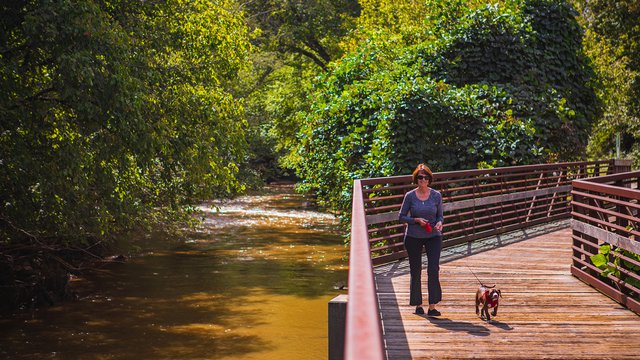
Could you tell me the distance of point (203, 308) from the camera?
21375 millimetres

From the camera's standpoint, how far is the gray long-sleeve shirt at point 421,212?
9.41m

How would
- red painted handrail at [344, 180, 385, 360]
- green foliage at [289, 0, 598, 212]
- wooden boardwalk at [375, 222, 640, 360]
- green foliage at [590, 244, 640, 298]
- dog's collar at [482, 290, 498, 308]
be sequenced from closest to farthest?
red painted handrail at [344, 180, 385, 360] → wooden boardwalk at [375, 222, 640, 360] → dog's collar at [482, 290, 498, 308] → green foliage at [590, 244, 640, 298] → green foliage at [289, 0, 598, 212]

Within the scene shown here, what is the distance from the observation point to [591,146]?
62812 mm

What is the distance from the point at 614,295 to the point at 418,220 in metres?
3.33

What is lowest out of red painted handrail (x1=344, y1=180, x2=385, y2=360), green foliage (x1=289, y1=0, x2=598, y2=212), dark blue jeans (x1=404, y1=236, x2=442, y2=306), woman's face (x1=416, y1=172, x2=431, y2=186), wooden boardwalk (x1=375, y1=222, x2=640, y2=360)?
wooden boardwalk (x1=375, y1=222, x2=640, y2=360)

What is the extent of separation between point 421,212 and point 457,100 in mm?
11649

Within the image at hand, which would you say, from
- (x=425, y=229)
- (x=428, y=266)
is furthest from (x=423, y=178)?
(x=428, y=266)

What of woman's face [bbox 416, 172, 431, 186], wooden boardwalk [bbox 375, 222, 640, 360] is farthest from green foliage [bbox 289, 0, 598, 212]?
woman's face [bbox 416, 172, 431, 186]

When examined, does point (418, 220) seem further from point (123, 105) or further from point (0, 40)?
point (0, 40)

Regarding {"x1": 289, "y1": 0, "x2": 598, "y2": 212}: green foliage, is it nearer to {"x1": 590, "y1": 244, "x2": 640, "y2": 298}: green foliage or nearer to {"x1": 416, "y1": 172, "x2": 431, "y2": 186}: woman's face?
{"x1": 590, "y1": 244, "x2": 640, "y2": 298}: green foliage

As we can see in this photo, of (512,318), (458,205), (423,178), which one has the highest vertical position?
(423,178)

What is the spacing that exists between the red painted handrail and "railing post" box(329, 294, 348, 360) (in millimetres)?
3824

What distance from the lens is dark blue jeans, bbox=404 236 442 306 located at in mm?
9477

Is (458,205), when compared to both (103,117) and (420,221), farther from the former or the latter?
(103,117)
